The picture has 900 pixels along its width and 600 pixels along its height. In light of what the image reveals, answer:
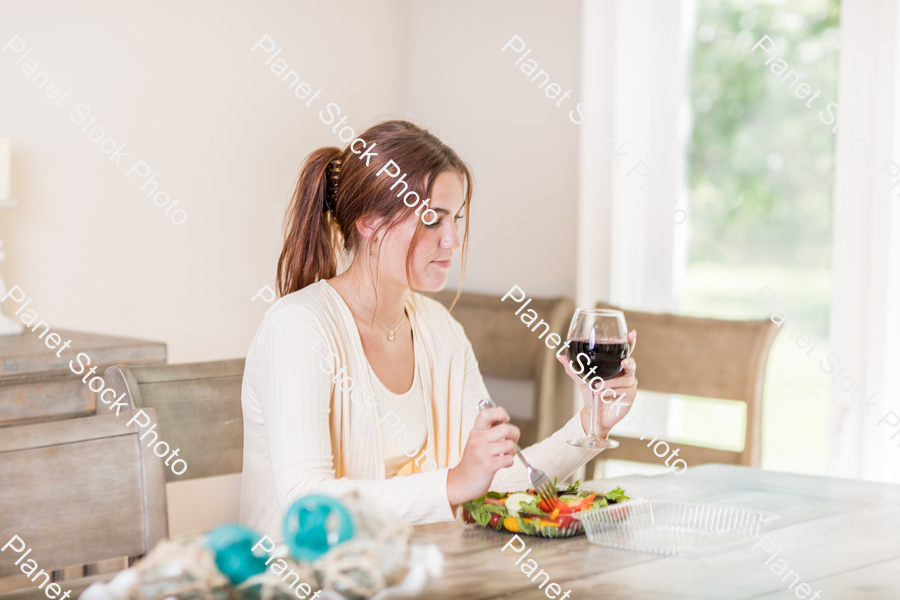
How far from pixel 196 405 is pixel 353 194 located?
44 cm

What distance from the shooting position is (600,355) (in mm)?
1265

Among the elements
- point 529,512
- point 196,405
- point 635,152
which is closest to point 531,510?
point 529,512

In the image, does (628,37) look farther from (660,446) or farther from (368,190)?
(368,190)

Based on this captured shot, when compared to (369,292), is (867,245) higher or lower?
higher

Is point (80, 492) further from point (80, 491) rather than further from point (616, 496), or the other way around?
point (616, 496)

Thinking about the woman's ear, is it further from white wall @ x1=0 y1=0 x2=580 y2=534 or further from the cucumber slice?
white wall @ x1=0 y1=0 x2=580 y2=534

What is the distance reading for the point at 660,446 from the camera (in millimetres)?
2514

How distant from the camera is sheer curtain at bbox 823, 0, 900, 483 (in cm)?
227

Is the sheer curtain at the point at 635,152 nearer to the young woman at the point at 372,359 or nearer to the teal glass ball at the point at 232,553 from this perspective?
the young woman at the point at 372,359

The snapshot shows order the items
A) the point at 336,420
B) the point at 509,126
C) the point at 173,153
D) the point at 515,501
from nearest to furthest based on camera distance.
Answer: the point at 515,501 → the point at 336,420 → the point at 173,153 → the point at 509,126

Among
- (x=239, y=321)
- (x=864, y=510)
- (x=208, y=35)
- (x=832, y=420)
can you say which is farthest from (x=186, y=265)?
(x=864, y=510)

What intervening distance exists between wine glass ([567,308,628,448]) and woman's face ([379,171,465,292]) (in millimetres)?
315

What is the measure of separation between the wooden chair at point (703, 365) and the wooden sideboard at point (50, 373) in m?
1.32

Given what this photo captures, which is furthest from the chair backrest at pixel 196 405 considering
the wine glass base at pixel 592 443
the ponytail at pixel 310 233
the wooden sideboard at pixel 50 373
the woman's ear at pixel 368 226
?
the wine glass base at pixel 592 443
